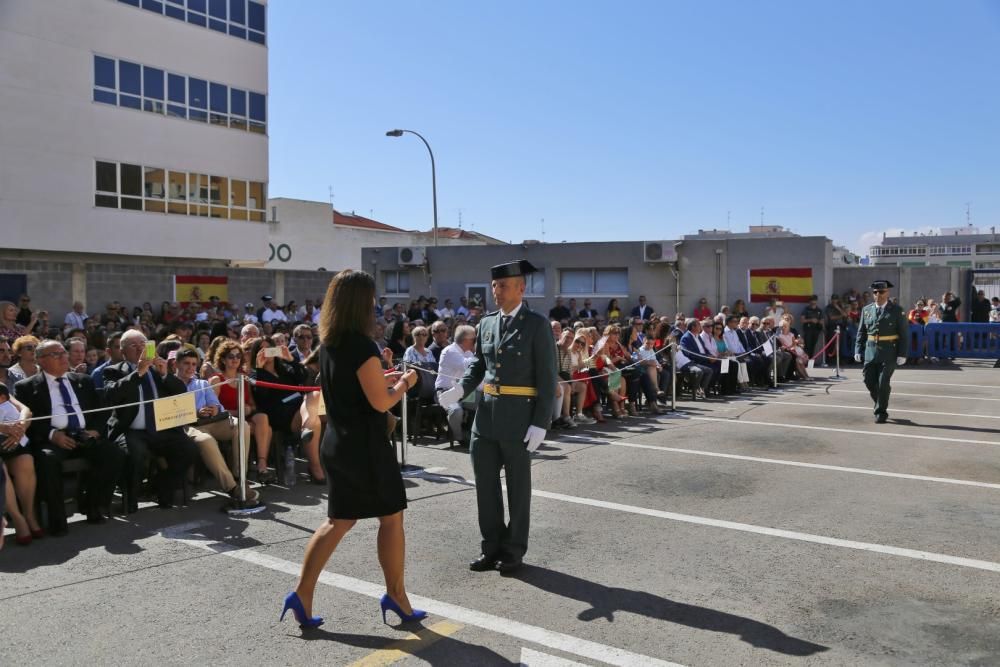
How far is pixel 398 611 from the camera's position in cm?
460

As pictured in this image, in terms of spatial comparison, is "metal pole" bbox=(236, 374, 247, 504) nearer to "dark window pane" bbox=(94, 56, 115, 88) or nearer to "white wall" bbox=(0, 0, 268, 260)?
"white wall" bbox=(0, 0, 268, 260)

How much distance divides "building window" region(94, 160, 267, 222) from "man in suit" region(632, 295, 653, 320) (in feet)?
51.3

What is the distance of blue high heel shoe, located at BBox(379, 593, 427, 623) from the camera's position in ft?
15.1

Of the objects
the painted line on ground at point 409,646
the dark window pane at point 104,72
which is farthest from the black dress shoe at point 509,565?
the dark window pane at point 104,72

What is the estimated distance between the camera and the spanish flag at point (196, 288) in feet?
83.2

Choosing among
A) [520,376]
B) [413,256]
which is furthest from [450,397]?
[413,256]

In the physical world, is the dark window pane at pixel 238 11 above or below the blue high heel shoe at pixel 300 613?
above

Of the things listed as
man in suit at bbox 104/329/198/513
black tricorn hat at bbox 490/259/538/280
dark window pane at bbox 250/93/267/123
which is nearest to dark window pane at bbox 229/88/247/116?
dark window pane at bbox 250/93/267/123

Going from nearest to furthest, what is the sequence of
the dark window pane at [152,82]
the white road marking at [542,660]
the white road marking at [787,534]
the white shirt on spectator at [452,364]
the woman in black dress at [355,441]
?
the white road marking at [542,660] < the woman in black dress at [355,441] < the white road marking at [787,534] < the white shirt on spectator at [452,364] < the dark window pane at [152,82]

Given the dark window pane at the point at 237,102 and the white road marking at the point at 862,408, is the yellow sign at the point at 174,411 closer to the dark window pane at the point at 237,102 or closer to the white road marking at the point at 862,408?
the white road marking at the point at 862,408

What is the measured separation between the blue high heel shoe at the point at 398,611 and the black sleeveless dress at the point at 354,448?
50 centimetres

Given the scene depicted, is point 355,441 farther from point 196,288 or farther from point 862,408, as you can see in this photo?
point 196,288

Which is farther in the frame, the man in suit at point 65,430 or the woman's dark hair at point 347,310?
the man in suit at point 65,430

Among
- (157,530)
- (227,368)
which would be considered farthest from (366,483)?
(227,368)
